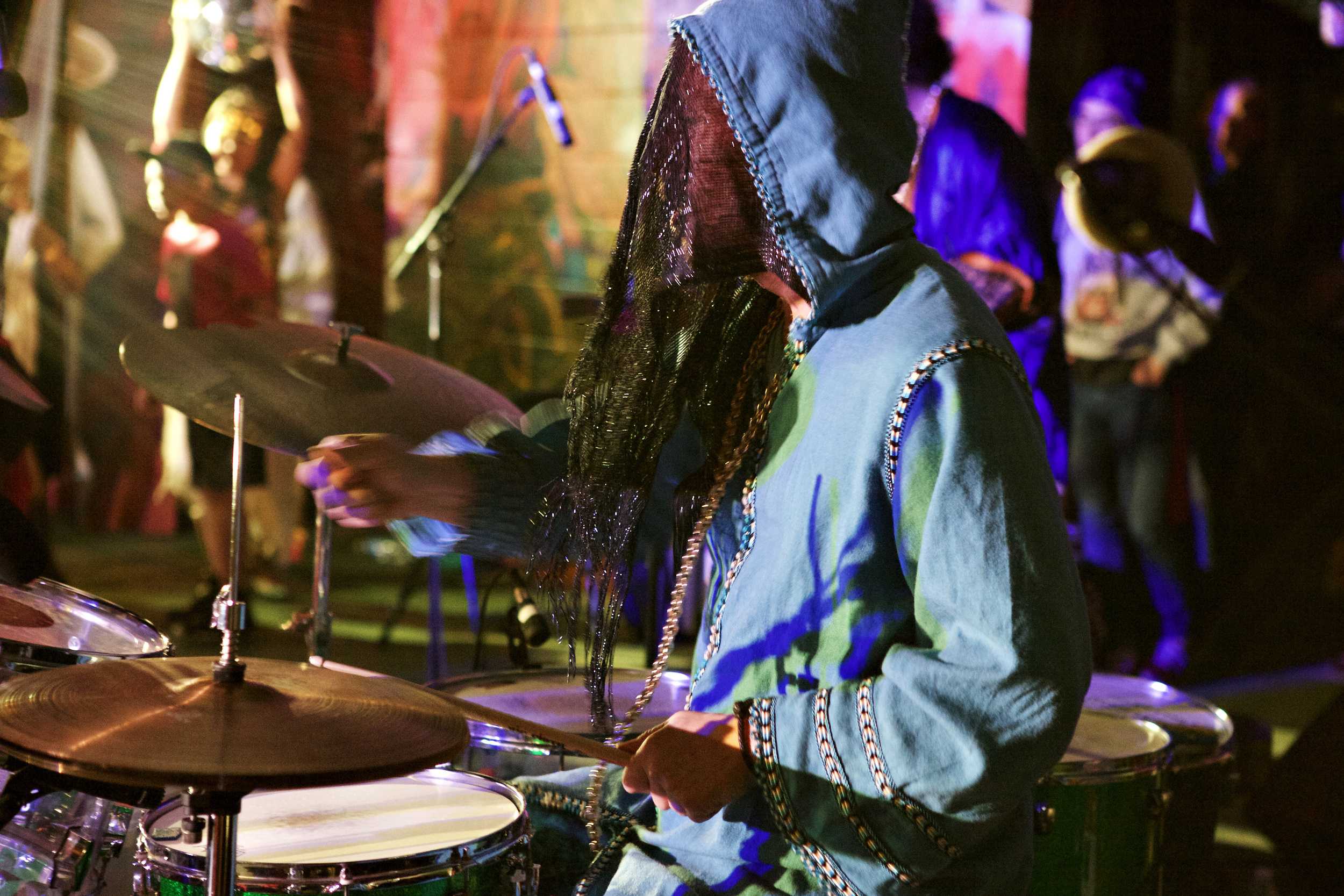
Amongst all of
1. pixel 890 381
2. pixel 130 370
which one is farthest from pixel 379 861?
pixel 130 370

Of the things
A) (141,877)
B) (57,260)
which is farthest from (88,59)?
(141,877)

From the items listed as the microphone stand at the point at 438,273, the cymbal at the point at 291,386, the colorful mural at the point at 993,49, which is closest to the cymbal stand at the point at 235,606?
the cymbal at the point at 291,386

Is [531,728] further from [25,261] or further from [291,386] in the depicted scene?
[25,261]

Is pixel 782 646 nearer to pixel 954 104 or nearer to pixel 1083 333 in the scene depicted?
pixel 954 104

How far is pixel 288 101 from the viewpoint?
693cm

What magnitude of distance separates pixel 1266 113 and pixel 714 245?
5.06 meters

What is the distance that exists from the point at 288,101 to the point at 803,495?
250 inches

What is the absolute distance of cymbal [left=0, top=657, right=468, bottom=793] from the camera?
3.19 feet

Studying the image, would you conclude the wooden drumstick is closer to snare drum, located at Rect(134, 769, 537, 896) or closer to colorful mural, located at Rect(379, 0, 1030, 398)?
snare drum, located at Rect(134, 769, 537, 896)

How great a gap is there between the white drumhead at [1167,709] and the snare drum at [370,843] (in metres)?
1.12

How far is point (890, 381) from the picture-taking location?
1228 millimetres

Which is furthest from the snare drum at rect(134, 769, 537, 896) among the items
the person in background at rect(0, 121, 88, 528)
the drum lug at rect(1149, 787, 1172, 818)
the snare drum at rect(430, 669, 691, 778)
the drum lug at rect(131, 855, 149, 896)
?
the person in background at rect(0, 121, 88, 528)

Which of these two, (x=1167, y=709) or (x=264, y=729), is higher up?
(x=264, y=729)

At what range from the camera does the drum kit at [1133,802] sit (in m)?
1.94
